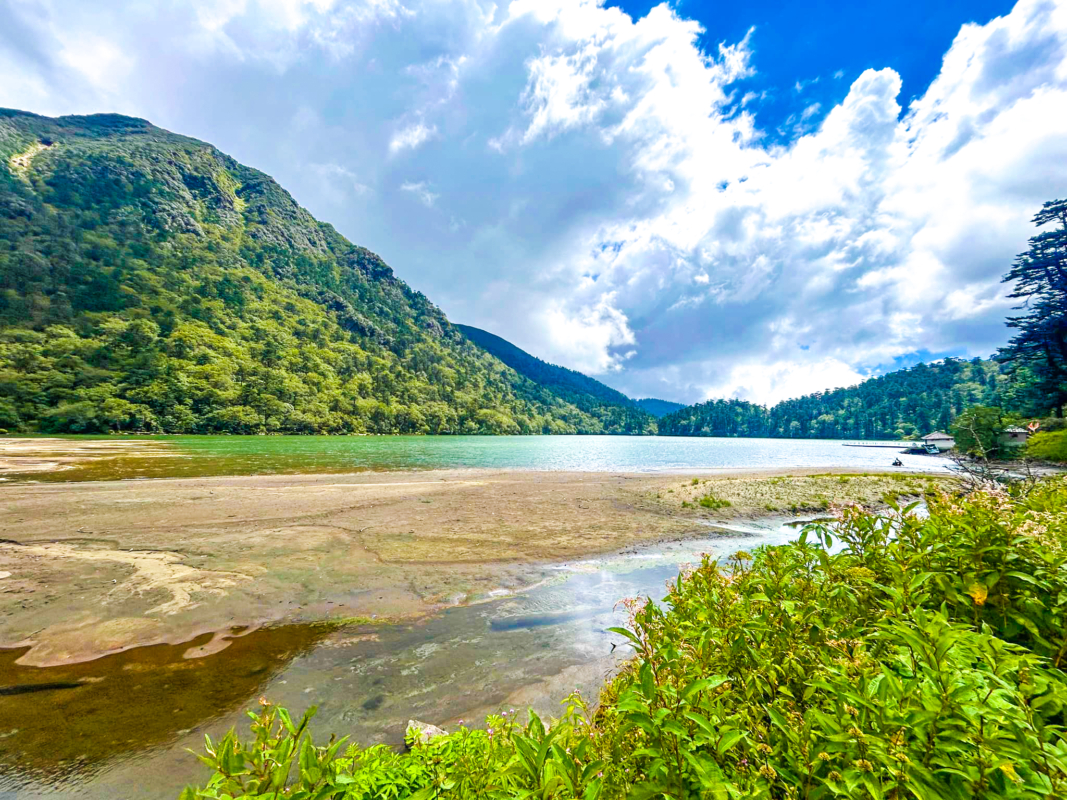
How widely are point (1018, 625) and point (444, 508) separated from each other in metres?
18.4

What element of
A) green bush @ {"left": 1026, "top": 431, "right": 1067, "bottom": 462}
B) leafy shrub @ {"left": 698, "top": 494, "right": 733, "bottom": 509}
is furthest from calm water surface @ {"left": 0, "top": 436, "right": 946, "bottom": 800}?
green bush @ {"left": 1026, "top": 431, "right": 1067, "bottom": 462}

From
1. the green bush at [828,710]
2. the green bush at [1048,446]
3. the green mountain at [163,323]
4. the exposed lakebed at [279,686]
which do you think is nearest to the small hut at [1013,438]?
the green bush at [1048,446]

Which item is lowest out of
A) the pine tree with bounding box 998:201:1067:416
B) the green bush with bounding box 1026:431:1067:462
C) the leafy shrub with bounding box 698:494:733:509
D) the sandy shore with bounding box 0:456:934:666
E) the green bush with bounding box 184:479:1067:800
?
the sandy shore with bounding box 0:456:934:666

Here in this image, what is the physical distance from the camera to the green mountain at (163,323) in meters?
82.5

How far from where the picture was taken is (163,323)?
11725 centimetres

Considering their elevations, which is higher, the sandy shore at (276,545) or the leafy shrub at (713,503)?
the leafy shrub at (713,503)

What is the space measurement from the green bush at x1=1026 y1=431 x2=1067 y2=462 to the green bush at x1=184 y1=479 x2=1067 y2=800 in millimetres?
49970

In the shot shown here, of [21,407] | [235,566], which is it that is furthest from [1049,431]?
[21,407]

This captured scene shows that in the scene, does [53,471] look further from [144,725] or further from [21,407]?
[21,407]

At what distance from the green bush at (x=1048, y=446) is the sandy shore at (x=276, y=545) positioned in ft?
85.2

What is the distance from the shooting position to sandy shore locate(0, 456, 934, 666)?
812cm

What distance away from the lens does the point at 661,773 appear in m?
1.92

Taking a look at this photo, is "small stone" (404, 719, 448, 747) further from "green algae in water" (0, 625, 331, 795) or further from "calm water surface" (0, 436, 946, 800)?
"green algae in water" (0, 625, 331, 795)

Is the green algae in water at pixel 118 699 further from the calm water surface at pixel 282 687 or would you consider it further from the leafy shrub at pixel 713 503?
the leafy shrub at pixel 713 503
